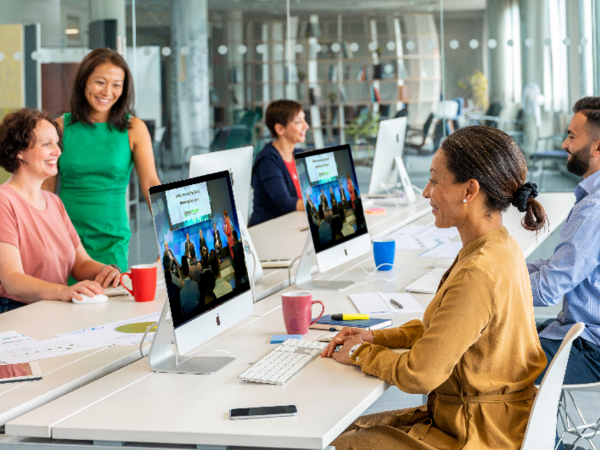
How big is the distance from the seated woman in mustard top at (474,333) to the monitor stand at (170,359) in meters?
0.34

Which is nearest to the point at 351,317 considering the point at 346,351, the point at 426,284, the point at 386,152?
the point at 346,351

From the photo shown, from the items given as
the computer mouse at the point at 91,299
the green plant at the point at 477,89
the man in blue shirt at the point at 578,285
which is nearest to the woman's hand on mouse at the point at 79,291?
the computer mouse at the point at 91,299

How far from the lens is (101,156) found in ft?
10.7

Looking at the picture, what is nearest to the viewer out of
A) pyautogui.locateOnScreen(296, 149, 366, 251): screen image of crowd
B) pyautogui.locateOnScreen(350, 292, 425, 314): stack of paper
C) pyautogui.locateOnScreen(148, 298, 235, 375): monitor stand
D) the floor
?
pyautogui.locateOnScreen(148, 298, 235, 375): monitor stand

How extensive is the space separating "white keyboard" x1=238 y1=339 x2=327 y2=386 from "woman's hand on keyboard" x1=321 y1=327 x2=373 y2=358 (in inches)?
1.3

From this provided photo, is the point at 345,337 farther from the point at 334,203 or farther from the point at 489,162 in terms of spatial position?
the point at 334,203

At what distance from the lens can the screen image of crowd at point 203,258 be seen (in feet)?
5.29

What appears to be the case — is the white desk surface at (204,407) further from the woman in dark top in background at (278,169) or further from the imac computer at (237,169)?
the woman in dark top in background at (278,169)

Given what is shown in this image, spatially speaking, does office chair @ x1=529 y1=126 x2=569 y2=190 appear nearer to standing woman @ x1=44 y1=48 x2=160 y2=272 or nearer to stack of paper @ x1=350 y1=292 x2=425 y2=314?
standing woman @ x1=44 y1=48 x2=160 y2=272

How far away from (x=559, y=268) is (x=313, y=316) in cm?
80

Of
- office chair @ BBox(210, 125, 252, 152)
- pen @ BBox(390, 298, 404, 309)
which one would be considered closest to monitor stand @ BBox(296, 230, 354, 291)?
pen @ BBox(390, 298, 404, 309)

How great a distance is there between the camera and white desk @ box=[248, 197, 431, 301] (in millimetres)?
2650

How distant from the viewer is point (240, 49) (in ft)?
18.6

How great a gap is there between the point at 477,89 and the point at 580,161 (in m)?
3.04
